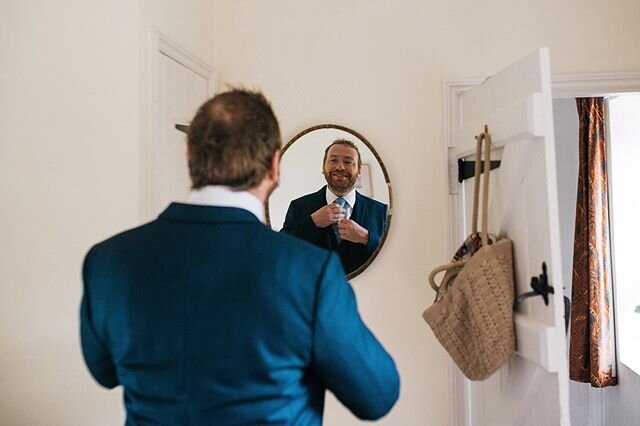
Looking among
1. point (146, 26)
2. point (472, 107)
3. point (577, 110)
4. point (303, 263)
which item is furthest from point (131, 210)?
point (577, 110)

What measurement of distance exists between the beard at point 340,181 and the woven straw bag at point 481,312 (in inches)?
29.4

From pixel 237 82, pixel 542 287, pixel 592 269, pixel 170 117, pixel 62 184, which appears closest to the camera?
pixel 542 287

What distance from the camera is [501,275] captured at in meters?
1.51

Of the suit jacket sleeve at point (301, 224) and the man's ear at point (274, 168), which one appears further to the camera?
the suit jacket sleeve at point (301, 224)

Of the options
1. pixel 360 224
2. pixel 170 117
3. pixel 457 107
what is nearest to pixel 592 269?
pixel 457 107

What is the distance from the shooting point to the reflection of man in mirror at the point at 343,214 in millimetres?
2287

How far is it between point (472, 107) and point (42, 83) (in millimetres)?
1295

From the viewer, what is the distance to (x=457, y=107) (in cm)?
226

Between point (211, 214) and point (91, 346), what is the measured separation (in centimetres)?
34

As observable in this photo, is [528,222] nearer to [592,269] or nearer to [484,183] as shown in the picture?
[484,183]

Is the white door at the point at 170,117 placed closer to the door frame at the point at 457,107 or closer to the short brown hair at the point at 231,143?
the short brown hair at the point at 231,143

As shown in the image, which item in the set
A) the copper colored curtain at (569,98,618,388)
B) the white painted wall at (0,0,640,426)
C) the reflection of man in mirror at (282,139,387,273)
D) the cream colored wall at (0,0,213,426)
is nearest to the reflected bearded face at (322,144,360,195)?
the reflection of man in mirror at (282,139,387,273)

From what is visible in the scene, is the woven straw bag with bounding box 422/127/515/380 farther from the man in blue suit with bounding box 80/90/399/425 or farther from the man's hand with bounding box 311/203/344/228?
the man's hand with bounding box 311/203/344/228

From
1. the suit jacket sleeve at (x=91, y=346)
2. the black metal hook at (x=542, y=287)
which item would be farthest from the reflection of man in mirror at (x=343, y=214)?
the suit jacket sleeve at (x=91, y=346)
